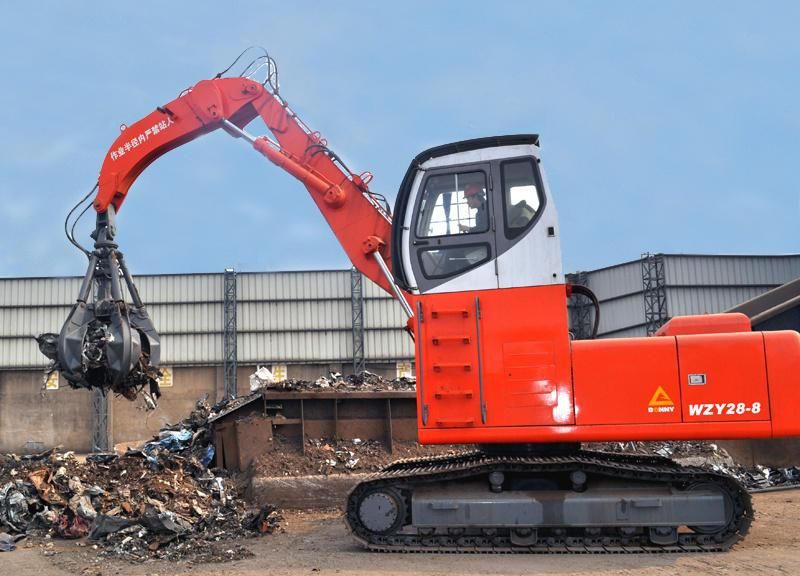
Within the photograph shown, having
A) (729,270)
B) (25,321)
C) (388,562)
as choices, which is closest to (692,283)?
(729,270)

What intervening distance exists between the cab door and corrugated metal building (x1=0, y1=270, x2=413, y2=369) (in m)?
27.1

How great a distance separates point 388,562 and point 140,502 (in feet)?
15.2

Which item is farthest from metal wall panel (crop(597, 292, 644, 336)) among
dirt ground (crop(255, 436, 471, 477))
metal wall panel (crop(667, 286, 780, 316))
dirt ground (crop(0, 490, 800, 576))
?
dirt ground (crop(0, 490, 800, 576))

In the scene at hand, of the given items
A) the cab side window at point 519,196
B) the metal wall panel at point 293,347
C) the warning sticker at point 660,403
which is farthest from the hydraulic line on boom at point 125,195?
the metal wall panel at point 293,347

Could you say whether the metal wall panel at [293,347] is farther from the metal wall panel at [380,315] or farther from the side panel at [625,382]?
the side panel at [625,382]

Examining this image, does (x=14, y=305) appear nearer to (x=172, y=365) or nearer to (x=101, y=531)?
(x=172, y=365)

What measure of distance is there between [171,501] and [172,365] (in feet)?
80.6

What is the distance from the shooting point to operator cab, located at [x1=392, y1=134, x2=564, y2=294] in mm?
8086

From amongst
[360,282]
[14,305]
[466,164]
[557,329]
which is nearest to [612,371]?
[557,329]

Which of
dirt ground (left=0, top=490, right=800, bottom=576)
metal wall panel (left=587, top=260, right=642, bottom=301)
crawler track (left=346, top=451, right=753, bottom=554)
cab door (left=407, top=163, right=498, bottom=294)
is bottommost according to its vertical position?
dirt ground (left=0, top=490, right=800, bottom=576)

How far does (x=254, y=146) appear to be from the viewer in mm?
10414

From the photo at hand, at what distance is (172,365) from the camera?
Answer: 114 feet

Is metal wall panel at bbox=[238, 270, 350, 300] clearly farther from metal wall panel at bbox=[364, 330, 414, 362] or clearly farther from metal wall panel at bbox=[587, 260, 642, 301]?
metal wall panel at bbox=[587, 260, 642, 301]

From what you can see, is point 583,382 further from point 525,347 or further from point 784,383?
point 784,383
